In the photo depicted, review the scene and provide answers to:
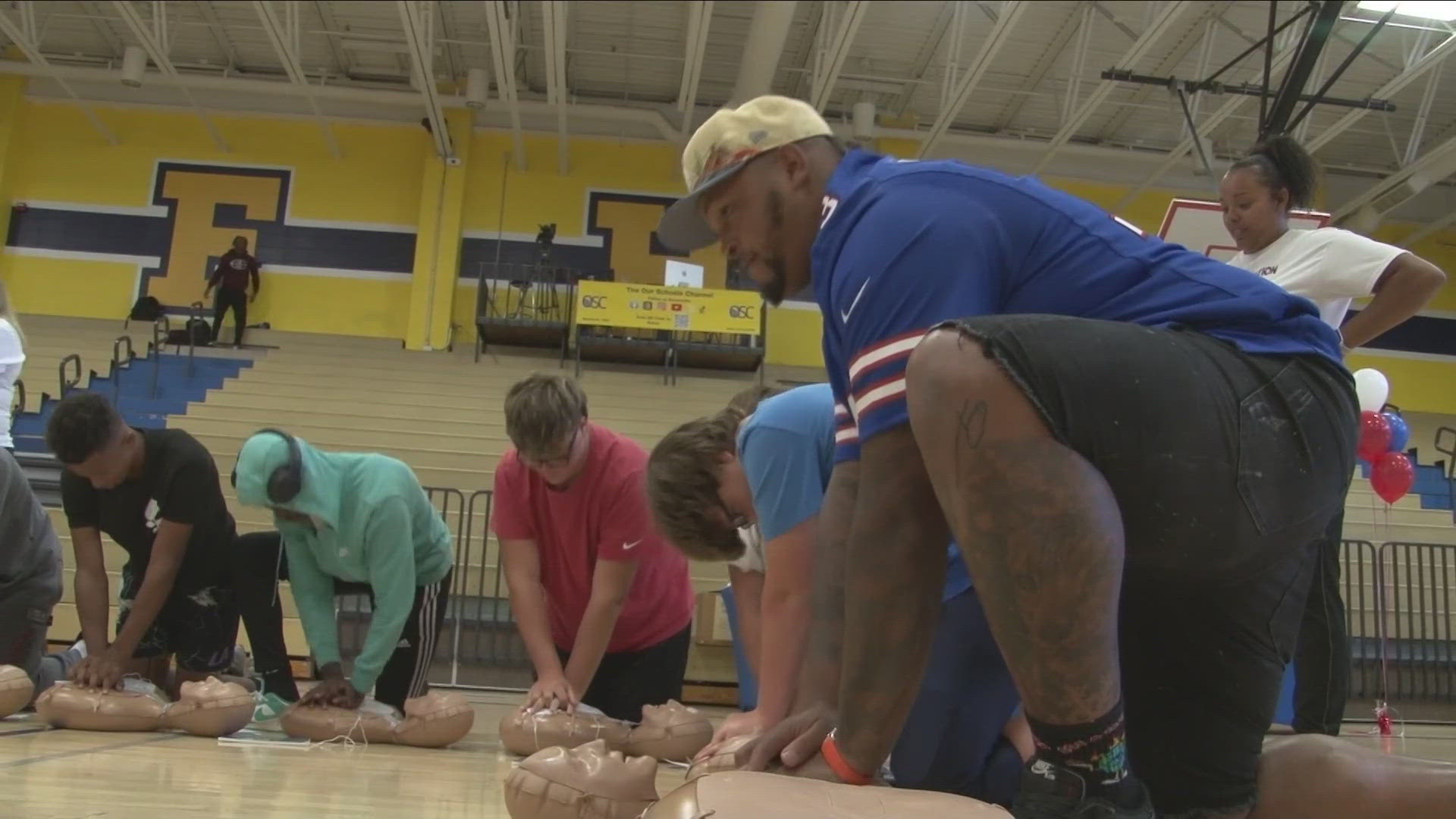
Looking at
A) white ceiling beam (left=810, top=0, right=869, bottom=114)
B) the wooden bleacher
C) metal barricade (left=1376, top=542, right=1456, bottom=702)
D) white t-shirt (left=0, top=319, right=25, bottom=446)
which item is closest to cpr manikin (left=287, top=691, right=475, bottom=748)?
white t-shirt (left=0, top=319, right=25, bottom=446)

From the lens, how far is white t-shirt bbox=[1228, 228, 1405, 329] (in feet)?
7.64

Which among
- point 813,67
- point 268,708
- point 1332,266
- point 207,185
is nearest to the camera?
point 1332,266

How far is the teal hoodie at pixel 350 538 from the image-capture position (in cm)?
292

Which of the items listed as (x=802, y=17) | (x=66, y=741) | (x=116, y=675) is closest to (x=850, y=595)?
(x=66, y=741)

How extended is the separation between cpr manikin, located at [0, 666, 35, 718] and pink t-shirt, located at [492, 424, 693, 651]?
1318 mm

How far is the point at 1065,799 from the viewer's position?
0.97 metres

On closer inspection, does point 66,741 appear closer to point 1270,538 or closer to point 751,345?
point 1270,538

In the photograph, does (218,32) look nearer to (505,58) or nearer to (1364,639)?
(505,58)

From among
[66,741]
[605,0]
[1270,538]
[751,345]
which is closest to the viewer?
[1270,538]

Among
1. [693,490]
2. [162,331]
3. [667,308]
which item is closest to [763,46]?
[667,308]

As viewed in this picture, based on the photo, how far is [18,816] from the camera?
1.34 metres

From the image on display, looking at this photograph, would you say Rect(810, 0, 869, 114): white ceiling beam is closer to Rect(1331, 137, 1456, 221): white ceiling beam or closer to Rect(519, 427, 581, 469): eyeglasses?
Rect(1331, 137, 1456, 221): white ceiling beam

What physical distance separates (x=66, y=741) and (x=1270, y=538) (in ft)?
8.56

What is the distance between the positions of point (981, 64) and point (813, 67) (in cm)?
251
